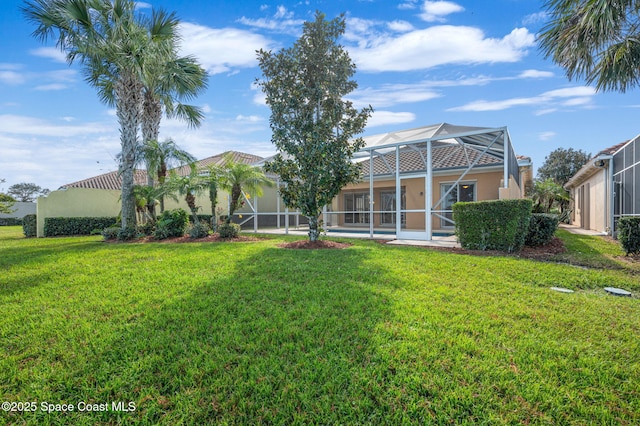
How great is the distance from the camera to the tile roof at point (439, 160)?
13.5 m

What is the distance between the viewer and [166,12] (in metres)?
11.4

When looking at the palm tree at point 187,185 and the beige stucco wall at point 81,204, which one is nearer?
the palm tree at point 187,185

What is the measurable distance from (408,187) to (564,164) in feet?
101

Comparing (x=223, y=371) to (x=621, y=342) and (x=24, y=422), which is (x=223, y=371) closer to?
(x=24, y=422)

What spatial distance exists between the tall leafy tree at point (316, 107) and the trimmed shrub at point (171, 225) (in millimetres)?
5881

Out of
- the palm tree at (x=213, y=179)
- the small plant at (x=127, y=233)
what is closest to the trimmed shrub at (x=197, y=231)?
the palm tree at (x=213, y=179)

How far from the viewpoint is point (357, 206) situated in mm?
18453

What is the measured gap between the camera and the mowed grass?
6.92 ft

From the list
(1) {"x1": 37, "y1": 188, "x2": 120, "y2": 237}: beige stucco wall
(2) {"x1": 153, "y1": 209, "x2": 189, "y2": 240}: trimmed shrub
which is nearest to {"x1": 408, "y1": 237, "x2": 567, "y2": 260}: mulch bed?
(2) {"x1": 153, "y1": 209, "x2": 189, "y2": 240}: trimmed shrub

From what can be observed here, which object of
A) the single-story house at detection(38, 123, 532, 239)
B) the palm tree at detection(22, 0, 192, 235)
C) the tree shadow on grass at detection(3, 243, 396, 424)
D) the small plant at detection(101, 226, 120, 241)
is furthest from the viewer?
the small plant at detection(101, 226, 120, 241)

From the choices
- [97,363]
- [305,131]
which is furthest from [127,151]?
[97,363]

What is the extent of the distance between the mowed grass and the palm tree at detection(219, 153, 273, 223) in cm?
646

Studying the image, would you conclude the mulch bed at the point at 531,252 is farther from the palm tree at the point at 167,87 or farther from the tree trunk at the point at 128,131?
the palm tree at the point at 167,87

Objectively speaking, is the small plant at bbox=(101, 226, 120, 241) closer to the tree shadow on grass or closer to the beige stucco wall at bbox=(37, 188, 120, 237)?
the beige stucco wall at bbox=(37, 188, 120, 237)
